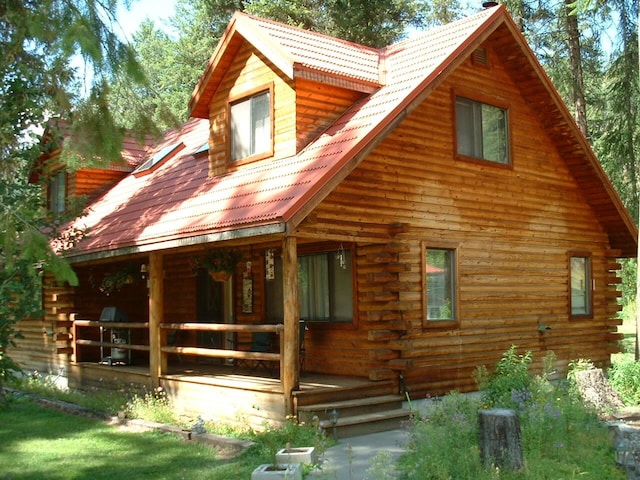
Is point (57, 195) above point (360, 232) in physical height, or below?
above

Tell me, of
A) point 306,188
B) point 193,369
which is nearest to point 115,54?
point 306,188

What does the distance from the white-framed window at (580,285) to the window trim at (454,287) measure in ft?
12.7

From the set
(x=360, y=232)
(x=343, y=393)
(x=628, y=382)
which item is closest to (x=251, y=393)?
→ (x=343, y=393)

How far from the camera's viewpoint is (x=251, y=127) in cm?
1356

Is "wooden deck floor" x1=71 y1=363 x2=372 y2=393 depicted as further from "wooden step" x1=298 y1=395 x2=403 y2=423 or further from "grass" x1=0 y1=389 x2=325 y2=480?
"grass" x1=0 y1=389 x2=325 y2=480

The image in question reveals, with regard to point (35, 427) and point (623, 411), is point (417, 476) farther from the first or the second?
point (35, 427)

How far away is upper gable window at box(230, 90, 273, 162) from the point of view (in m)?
13.3

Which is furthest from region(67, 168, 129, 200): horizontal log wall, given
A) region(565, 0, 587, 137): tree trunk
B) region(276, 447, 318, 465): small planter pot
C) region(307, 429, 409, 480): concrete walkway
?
Answer: region(276, 447, 318, 465): small planter pot

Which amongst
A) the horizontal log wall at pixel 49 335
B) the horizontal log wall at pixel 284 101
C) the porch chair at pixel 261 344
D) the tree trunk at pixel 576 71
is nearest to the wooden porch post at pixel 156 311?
the porch chair at pixel 261 344

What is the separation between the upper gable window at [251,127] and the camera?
13.3 metres

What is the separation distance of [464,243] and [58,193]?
465 inches

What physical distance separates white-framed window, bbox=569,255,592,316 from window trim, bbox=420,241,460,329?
386cm

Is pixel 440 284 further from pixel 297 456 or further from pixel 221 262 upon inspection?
pixel 297 456

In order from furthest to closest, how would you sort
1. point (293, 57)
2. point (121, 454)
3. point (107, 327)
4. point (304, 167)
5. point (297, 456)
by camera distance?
point (107, 327) < point (293, 57) < point (304, 167) < point (121, 454) < point (297, 456)
